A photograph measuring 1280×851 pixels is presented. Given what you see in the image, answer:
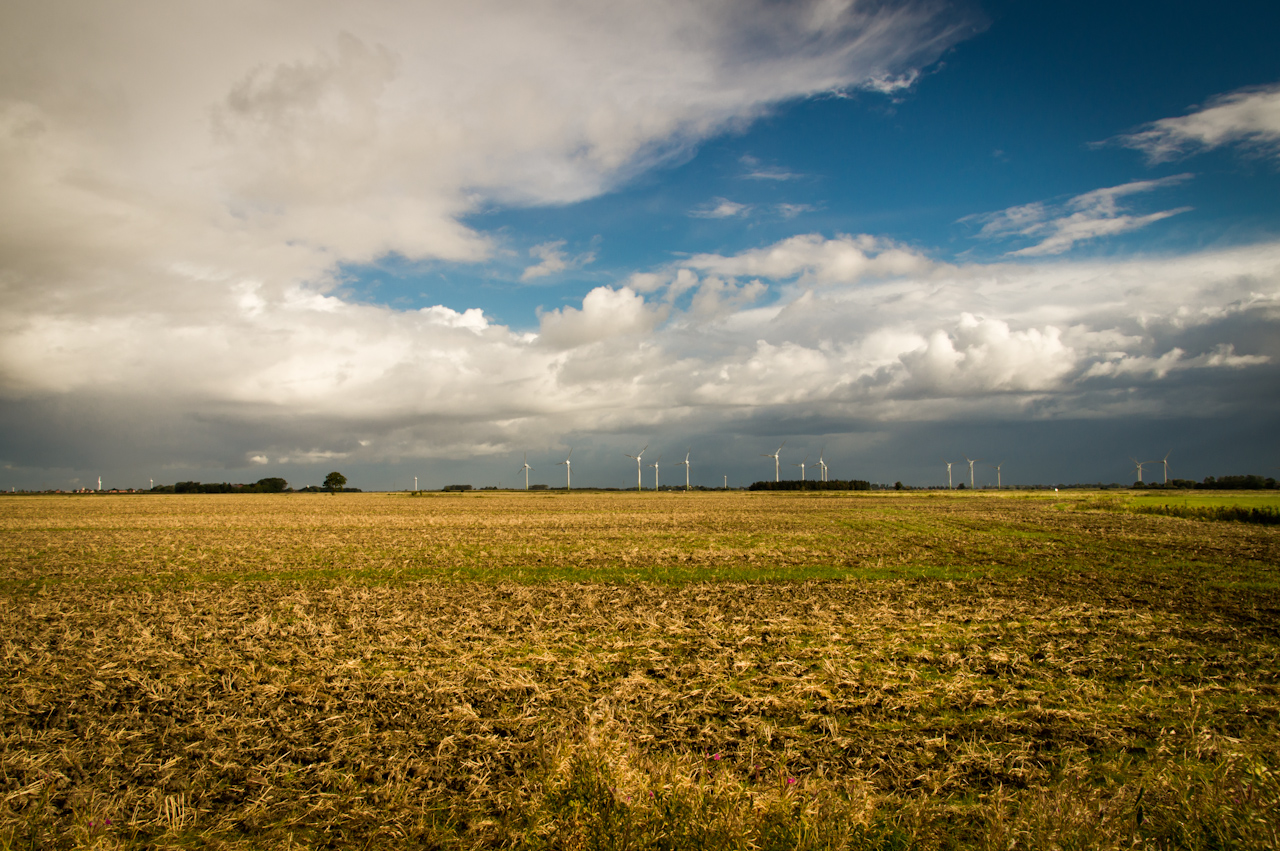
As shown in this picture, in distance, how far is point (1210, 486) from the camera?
544 ft

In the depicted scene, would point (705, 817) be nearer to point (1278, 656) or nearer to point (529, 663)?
point (529, 663)

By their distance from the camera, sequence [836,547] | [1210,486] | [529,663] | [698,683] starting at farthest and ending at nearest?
[1210,486]
[836,547]
[529,663]
[698,683]

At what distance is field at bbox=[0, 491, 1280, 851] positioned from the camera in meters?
5.64

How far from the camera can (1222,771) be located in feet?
A: 22.0

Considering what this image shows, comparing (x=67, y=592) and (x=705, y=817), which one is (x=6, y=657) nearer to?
(x=67, y=592)

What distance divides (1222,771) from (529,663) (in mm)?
9570

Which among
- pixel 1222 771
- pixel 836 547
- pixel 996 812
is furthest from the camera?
pixel 836 547

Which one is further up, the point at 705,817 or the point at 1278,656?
the point at 705,817

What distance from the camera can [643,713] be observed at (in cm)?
850

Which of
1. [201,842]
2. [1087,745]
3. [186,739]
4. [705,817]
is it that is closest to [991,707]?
[1087,745]

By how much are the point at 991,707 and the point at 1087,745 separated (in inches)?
54.4

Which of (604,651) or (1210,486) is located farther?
(1210,486)

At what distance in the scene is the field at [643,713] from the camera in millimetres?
5637

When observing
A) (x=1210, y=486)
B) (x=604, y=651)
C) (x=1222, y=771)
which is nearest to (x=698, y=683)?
(x=604, y=651)
